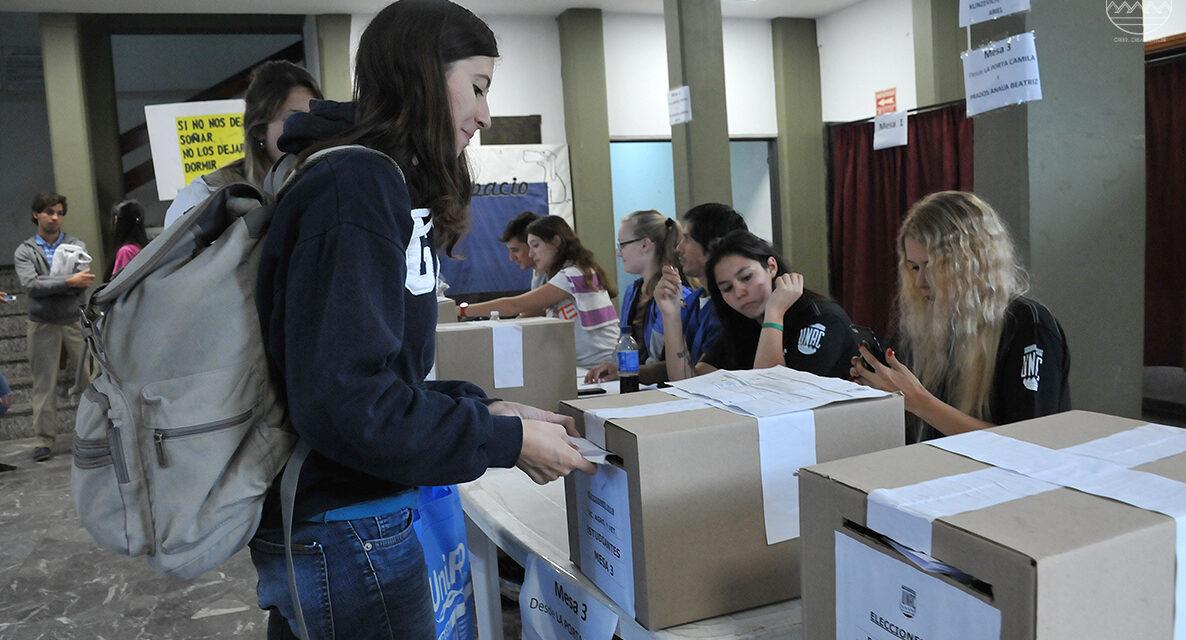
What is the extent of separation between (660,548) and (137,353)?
0.60 meters

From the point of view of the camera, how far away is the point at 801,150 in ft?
24.0

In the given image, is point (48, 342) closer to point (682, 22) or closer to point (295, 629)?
point (682, 22)

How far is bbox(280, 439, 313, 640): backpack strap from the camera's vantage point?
953mm

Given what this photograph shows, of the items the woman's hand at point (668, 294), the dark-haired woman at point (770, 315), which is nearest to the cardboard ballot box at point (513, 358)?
the dark-haired woman at point (770, 315)

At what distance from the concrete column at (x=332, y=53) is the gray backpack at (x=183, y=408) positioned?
577 cm

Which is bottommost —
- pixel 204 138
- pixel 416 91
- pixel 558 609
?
pixel 558 609

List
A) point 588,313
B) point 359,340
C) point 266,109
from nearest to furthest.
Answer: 1. point 359,340
2. point 266,109
3. point 588,313

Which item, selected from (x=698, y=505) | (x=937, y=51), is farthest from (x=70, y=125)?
(x=698, y=505)

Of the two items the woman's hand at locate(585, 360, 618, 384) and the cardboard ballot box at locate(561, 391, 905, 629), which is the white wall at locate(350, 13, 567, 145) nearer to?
the woman's hand at locate(585, 360, 618, 384)

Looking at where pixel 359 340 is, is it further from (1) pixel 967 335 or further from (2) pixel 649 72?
(2) pixel 649 72

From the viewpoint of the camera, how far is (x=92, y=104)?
21.2ft

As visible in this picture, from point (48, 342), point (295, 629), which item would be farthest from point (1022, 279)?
point (48, 342)

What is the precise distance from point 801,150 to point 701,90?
295 centimetres

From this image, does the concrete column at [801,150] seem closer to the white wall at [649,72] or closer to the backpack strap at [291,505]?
the white wall at [649,72]
